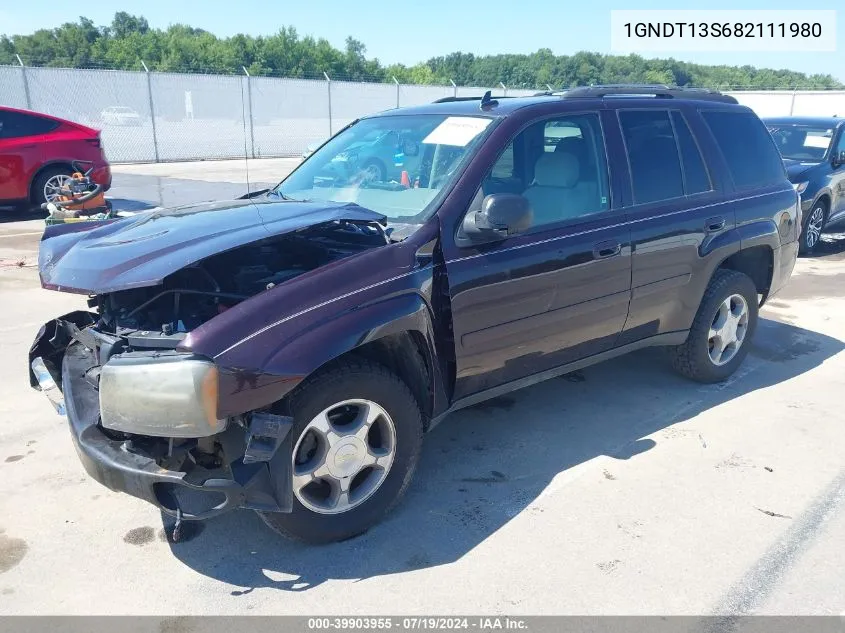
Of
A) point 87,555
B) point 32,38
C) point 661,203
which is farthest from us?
point 32,38

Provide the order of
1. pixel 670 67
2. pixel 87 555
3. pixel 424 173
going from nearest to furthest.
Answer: pixel 87 555, pixel 424 173, pixel 670 67

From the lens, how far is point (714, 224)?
4.53m

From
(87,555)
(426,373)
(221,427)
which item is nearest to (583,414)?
(426,373)

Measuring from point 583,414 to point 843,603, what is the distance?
1896mm

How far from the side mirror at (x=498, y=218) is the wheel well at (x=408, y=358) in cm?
59

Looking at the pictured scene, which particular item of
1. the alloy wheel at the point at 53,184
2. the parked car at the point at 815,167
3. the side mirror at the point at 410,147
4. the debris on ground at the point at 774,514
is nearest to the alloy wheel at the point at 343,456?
the side mirror at the point at 410,147

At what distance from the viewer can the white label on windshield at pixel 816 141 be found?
32.3ft

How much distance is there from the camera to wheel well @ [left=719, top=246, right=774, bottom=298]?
498cm

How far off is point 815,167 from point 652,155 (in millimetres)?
6598

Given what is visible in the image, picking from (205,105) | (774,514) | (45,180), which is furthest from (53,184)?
(205,105)

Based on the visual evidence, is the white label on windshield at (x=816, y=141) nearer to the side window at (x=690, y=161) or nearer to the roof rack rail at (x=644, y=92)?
the roof rack rail at (x=644, y=92)

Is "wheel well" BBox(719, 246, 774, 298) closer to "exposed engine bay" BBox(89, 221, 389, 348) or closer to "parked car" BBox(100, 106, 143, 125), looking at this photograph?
"exposed engine bay" BBox(89, 221, 389, 348)

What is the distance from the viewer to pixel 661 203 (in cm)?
425
